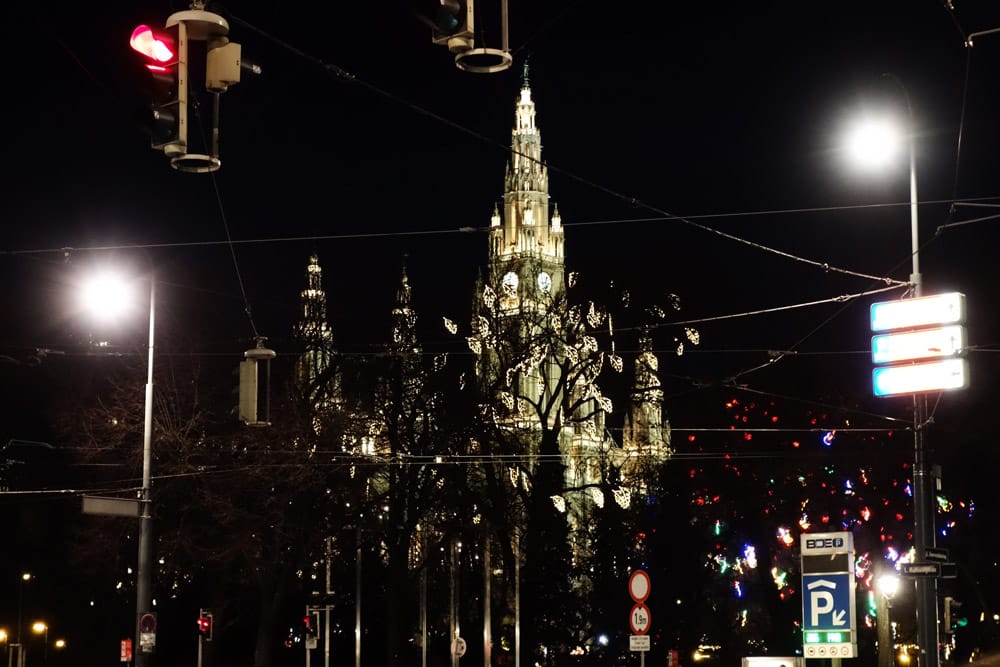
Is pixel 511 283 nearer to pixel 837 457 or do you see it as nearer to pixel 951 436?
pixel 837 457

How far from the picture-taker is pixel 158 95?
9.30m

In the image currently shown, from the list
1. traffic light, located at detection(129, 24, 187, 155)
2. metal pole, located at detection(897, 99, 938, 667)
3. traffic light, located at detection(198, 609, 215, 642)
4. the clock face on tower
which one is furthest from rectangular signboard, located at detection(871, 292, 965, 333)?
the clock face on tower

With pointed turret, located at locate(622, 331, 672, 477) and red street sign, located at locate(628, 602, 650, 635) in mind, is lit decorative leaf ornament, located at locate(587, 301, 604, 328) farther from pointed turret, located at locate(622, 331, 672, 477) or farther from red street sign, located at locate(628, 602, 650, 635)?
red street sign, located at locate(628, 602, 650, 635)

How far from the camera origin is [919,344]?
19562 mm

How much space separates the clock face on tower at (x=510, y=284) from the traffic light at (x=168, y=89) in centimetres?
3820

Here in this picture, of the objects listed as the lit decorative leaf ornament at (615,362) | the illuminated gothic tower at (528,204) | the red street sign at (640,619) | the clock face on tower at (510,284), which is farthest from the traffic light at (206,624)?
the illuminated gothic tower at (528,204)

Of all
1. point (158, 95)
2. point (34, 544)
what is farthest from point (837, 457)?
point (158, 95)

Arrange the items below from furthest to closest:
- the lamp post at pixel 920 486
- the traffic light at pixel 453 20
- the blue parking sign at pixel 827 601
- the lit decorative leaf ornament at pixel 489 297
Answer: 1. the lit decorative leaf ornament at pixel 489 297
2. the lamp post at pixel 920 486
3. the blue parking sign at pixel 827 601
4. the traffic light at pixel 453 20

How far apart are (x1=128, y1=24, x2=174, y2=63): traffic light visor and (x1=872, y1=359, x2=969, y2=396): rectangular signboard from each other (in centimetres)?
1288

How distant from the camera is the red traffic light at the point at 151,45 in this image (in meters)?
9.09

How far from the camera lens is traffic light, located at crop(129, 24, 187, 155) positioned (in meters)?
9.23

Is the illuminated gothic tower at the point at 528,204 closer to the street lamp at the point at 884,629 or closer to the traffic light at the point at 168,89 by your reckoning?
the street lamp at the point at 884,629

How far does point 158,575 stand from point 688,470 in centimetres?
Result: 1656

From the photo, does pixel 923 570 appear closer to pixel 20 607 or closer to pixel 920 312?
pixel 920 312
